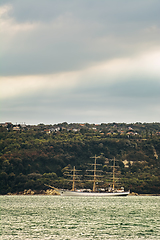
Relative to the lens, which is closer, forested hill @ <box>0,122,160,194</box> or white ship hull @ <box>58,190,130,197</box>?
white ship hull @ <box>58,190,130,197</box>

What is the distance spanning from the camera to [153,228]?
43094 millimetres

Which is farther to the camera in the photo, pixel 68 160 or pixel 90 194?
pixel 68 160

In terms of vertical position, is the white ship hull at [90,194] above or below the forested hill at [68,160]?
below

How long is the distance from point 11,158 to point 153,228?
365ft

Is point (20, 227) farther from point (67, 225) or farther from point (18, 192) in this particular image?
point (18, 192)

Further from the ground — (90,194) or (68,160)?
(68,160)

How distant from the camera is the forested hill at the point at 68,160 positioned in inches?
5822

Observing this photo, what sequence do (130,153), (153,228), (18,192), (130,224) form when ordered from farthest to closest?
(130,153) → (18,192) → (130,224) → (153,228)

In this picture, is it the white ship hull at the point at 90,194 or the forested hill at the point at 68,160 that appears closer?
the white ship hull at the point at 90,194

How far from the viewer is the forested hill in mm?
147875

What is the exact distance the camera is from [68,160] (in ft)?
526

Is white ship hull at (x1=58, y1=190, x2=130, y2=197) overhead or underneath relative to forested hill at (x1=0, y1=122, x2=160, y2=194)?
underneath

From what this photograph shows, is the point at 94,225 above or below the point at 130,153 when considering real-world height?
below

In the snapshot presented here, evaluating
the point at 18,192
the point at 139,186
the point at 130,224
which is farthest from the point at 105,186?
the point at 130,224
